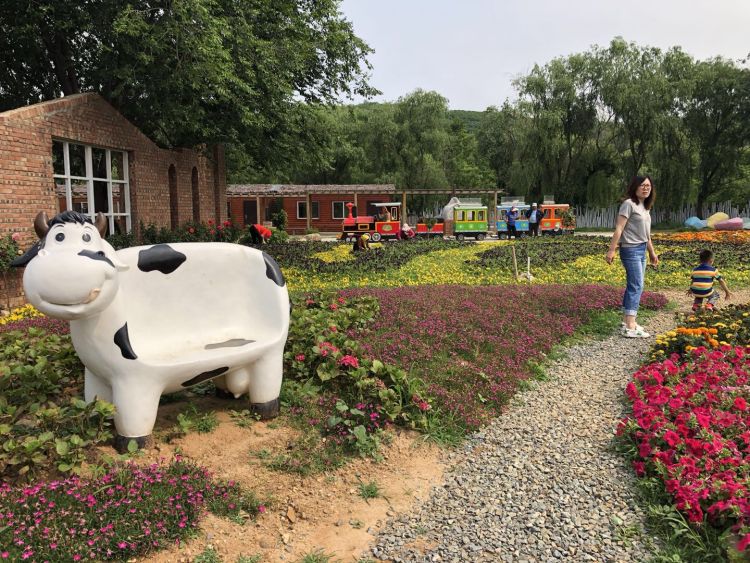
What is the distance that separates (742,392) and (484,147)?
43956mm

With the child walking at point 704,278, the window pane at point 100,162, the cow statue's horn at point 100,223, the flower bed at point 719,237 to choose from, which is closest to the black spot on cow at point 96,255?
the cow statue's horn at point 100,223

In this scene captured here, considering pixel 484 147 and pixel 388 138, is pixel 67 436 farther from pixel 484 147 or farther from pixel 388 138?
pixel 484 147

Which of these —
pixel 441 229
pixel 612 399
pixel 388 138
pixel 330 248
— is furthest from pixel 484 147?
pixel 612 399

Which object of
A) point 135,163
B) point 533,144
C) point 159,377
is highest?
point 533,144

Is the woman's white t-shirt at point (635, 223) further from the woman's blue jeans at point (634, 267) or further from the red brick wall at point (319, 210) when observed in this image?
the red brick wall at point (319, 210)

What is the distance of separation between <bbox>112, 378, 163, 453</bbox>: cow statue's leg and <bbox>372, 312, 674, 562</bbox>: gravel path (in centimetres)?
158

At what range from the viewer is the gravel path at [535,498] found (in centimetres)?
302

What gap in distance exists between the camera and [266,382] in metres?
4.12

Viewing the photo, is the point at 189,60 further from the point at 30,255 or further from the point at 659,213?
the point at 659,213

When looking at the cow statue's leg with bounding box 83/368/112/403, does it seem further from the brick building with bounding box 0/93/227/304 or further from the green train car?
the green train car

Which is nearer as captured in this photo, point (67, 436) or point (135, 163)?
point (67, 436)

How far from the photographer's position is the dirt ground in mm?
3008

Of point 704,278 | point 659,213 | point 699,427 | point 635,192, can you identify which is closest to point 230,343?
point 699,427

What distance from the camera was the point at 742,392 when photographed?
4.34 meters
